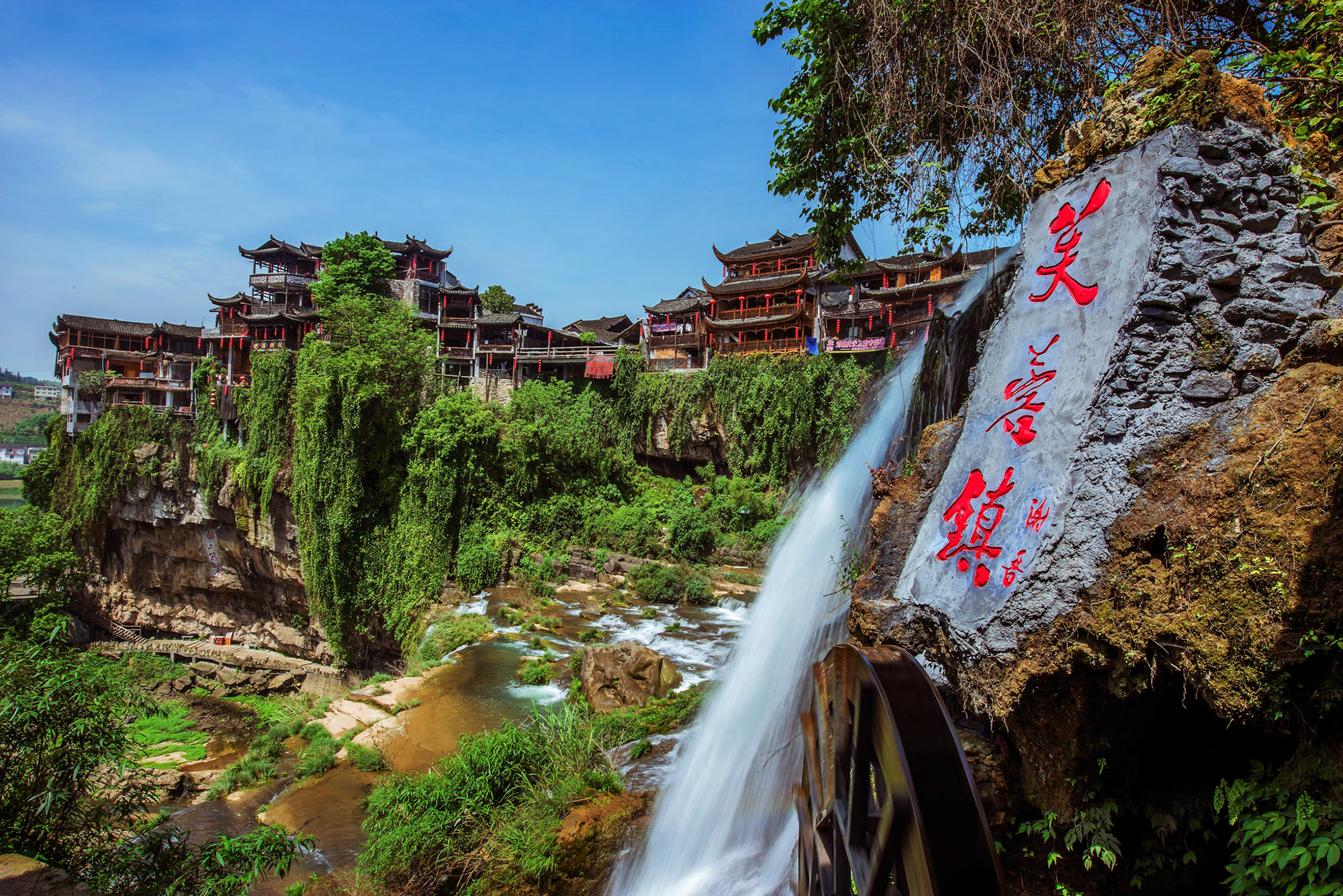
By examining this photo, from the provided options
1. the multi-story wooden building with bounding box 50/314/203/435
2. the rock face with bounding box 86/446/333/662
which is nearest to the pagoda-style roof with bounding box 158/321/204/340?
the multi-story wooden building with bounding box 50/314/203/435

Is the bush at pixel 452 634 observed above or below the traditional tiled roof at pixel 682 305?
below

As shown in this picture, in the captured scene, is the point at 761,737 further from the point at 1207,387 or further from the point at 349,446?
the point at 349,446

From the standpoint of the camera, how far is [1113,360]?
9.73 feet

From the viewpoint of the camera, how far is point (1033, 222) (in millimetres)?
3795

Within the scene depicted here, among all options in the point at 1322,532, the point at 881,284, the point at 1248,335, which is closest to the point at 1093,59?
the point at 1248,335

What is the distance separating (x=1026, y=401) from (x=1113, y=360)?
45 centimetres

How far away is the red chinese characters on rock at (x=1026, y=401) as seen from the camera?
3250 millimetres

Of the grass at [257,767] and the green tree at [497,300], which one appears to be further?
the green tree at [497,300]

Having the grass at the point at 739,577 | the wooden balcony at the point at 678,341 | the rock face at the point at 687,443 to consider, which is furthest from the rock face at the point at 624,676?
the wooden balcony at the point at 678,341

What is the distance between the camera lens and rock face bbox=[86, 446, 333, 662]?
2005 centimetres

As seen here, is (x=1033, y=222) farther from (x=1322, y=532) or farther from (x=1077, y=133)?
(x=1322, y=532)

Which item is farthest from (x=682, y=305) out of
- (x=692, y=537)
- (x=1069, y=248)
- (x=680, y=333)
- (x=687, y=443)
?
(x=1069, y=248)

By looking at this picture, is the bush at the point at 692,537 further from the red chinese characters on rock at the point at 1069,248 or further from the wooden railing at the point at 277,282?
the wooden railing at the point at 277,282

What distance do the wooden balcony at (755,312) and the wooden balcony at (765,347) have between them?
37.8 inches
